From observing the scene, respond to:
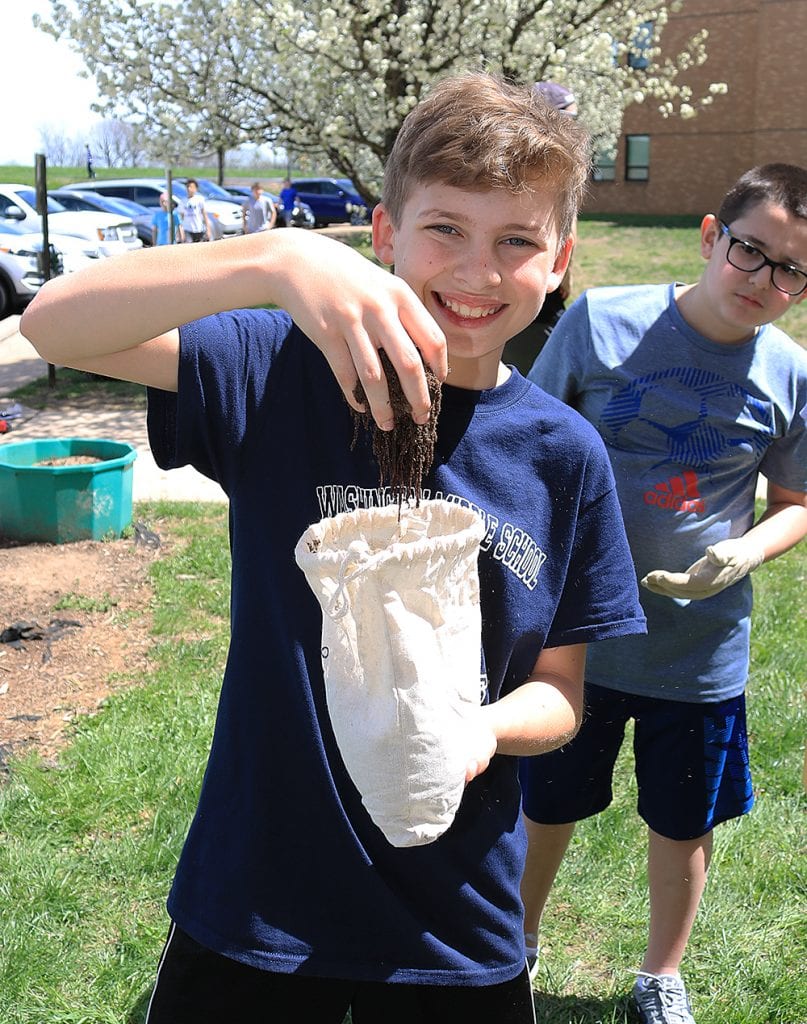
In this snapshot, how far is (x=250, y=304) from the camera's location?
135 cm

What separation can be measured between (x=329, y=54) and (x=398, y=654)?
394 inches

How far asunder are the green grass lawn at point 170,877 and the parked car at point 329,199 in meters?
32.4

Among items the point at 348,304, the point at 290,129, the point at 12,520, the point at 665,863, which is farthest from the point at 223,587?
the point at 290,129

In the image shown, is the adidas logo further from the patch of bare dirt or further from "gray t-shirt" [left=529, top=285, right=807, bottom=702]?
the patch of bare dirt

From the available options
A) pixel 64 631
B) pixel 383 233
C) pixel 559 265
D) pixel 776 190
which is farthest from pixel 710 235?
pixel 64 631

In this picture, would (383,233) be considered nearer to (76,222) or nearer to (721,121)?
(76,222)

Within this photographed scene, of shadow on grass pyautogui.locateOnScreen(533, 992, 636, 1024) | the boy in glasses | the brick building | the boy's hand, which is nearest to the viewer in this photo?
the boy's hand

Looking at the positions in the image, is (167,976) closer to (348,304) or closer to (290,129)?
(348,304)

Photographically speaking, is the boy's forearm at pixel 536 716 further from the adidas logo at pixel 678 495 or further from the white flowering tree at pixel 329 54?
the white flowering tree at pixel 329 54

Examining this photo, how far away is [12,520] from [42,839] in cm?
273

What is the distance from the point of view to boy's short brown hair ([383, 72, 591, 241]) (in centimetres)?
151

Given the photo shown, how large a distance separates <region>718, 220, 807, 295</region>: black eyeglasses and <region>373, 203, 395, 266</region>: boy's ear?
1.08m

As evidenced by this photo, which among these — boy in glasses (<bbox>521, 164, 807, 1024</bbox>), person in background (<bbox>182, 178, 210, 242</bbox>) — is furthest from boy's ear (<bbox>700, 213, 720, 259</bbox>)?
person in background (<bbox>182, 178, 210, 242</bbox>)

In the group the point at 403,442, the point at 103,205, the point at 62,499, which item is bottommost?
the point at 62,499
